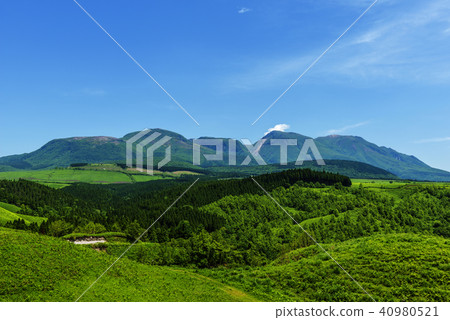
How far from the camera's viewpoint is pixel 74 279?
104 feet

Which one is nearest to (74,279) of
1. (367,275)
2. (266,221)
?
(367,275)

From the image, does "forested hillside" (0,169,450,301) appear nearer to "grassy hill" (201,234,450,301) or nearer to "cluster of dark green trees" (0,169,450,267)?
"grassy hill" (201,234,450,301)

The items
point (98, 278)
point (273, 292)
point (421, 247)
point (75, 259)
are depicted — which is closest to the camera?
point (98, 278)

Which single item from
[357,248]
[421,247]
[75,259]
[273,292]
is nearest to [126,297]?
[75,259]

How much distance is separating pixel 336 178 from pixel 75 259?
5673 inches

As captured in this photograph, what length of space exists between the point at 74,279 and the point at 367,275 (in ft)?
122

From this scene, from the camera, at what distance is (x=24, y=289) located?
2747cm

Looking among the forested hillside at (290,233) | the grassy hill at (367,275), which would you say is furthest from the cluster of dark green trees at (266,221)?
the grassy hill at (367,275)

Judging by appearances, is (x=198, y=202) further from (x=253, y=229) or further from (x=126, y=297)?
(x=126, y=297)

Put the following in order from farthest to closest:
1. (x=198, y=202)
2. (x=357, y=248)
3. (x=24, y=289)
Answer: (x=198, y=202) → (x=357, y=248) → (x=24, y=289)

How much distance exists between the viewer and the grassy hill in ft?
118

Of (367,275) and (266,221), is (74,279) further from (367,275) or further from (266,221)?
(266,221)

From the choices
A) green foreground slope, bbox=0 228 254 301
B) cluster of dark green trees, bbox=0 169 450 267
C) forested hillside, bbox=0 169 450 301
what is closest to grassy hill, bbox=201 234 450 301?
forested hillside, bbox=0 169 450 301

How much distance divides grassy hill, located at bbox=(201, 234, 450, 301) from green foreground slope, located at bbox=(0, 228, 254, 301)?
6888 millimetres
